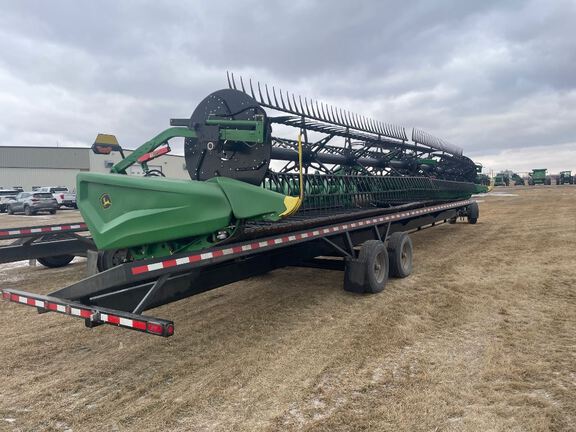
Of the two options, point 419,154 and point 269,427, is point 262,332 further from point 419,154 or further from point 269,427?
point 419,154

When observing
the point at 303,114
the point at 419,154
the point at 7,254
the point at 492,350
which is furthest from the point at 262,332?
the point at 419,154

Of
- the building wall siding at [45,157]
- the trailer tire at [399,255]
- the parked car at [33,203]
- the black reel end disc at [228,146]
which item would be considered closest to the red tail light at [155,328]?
the black reel end disc at [228,146]

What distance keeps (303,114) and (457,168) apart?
1102 cm

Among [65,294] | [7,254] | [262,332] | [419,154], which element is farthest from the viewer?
[419,154]

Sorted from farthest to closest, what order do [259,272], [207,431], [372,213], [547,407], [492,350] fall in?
1. [372,213]
2. [259,272]
3. [492,350]
4. [547,407]
5. [207,431]

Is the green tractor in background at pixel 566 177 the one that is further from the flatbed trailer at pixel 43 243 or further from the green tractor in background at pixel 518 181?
the flatbed trailer at pixel 43 243

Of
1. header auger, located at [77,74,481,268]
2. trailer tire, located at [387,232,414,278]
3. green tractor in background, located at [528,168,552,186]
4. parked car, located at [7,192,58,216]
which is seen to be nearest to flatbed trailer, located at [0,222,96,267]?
header auger, located at [77,74,481,268]

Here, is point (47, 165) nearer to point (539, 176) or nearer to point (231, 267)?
point (231, 267)

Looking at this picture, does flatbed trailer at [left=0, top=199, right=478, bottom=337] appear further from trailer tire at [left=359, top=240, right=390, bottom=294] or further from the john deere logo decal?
the john deere logo decal

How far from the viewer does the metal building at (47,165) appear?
49188mm

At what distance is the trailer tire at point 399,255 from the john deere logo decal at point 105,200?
4495 millimetres

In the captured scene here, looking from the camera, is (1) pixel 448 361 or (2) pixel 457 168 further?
(2) pixel 457 168

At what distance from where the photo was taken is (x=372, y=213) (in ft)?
23.1

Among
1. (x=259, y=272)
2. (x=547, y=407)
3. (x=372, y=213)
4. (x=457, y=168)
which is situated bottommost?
(x=547, y=407)
